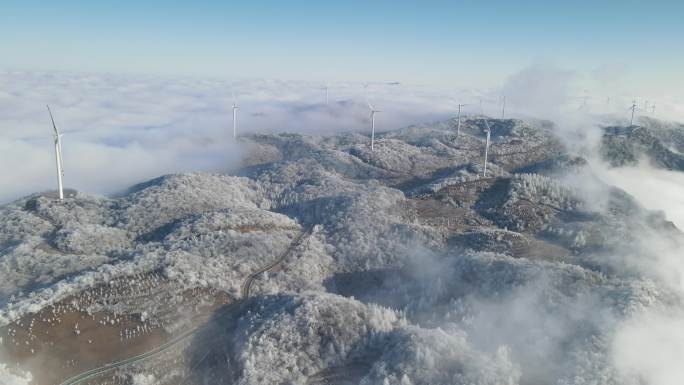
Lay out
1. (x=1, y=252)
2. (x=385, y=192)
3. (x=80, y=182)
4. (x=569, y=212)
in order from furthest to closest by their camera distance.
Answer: (x=80, y=182), (x=385, y=192), (x=569, y=212), (x=1, y=252)

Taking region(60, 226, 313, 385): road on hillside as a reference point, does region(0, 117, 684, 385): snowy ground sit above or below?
above

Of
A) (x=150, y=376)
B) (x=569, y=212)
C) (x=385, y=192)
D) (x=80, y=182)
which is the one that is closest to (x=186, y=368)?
(x=150, y=376)

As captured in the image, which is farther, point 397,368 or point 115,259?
point 115,259

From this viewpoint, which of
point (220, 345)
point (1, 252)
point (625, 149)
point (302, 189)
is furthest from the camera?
point (625, 149)

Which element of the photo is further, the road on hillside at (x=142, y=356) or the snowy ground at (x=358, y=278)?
the snowy ground at (x=358, y=278)

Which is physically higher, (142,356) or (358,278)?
(142,356)

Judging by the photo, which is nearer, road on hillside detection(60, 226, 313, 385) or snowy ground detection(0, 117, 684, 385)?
road on hillside detection(60, 226, 313, 385)

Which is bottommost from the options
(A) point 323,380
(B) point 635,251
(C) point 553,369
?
(A) point 323,380

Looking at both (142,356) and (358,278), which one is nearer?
(142,356)

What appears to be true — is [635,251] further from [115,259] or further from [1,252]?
[1,252]

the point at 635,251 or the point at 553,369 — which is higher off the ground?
the point at 635,251

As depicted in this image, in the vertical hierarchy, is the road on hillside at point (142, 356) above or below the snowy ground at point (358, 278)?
below
